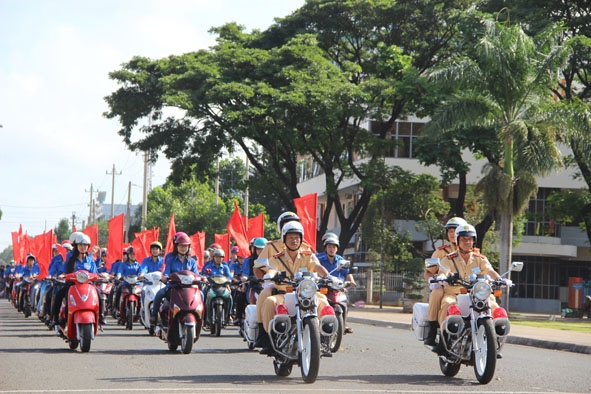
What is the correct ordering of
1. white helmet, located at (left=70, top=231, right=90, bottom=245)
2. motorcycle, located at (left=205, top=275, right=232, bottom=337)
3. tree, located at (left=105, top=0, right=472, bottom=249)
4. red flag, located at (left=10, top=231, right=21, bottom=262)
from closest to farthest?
white helmet, located at (left=70, top=231, right=90, bottom=245), motorcycle, located at (left=205, top=275, right=232, bottom=337), tree, located at (left=105, top=0, right=472, bottom=249), red flag, located at (left=10, top=231, right=21, bottom=262)

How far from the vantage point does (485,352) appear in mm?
10547

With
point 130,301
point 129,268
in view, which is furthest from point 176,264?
point 129,268

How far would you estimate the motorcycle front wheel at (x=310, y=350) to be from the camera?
10.1m

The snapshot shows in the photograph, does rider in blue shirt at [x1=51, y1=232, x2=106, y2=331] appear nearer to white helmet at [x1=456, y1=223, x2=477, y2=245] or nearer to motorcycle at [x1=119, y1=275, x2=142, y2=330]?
motorcycle at [x1=119, y1=275, x2=142, y2=330]

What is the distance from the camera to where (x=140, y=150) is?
4044 centimetres

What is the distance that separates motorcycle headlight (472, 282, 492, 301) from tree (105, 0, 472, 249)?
26.2 meters

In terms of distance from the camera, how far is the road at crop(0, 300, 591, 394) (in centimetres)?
1009

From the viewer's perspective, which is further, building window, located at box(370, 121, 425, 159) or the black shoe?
building window, located at box(370, 121, 425, 159)

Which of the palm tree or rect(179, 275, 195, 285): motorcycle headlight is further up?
the palm tree

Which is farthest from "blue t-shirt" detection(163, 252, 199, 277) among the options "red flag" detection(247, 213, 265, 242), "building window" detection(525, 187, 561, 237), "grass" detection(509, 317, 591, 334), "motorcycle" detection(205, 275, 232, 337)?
"building window" detection(525, 187, 561, 237)

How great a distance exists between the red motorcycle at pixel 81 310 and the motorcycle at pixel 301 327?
415cm

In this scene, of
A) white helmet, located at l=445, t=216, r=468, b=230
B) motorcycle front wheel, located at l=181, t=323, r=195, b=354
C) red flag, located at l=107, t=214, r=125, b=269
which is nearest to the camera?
white helmet, located at l=445, t=216, r=468, b=230

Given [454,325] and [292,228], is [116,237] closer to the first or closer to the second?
[292,228]

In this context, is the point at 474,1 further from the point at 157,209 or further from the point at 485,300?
the point at 157,209
